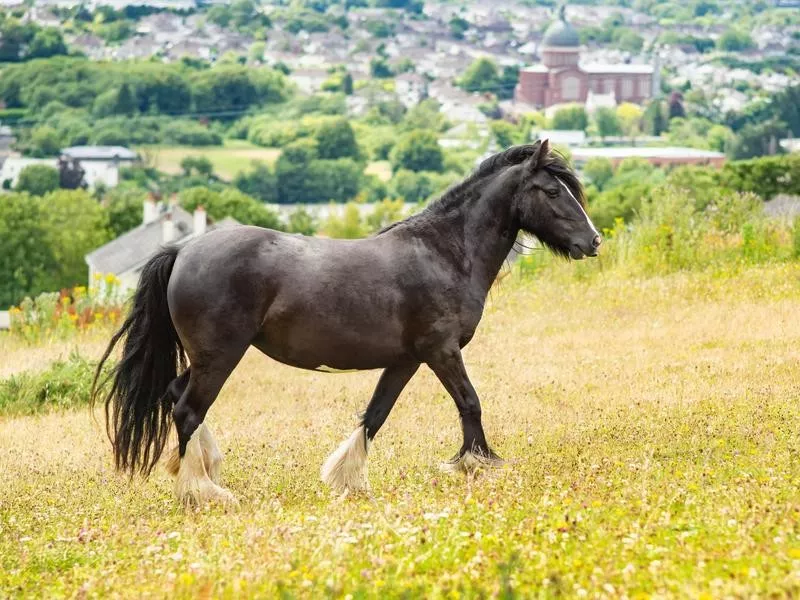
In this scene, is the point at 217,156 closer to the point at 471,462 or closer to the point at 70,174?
the point at 70,174

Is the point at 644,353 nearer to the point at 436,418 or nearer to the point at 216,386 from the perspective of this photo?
the point at 436,418

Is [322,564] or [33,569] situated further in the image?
[33,569]

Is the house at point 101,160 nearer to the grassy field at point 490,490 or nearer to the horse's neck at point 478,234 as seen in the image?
the grassy field at point 490,490

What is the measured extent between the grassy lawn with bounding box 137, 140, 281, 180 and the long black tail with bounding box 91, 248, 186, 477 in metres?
165

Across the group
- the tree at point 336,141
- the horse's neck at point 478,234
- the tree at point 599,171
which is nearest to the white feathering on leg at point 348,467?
the horse's neck at point 478,234

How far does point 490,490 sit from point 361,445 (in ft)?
3.91

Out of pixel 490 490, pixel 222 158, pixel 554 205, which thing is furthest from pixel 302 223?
pixel 490 490

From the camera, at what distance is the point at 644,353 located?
600 inches

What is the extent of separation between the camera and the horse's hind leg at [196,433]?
895 cm

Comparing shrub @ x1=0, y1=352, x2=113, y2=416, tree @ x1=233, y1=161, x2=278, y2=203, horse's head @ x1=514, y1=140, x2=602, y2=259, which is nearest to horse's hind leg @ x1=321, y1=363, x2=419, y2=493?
A: horse's head @ x1=514, y1=140, x2=602, y2=259

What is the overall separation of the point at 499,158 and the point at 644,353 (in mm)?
6084

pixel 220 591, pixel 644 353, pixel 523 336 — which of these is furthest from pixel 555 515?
pixel 523 336

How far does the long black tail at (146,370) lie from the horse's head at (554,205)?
93.1 inches

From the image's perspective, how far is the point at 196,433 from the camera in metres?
9.06
